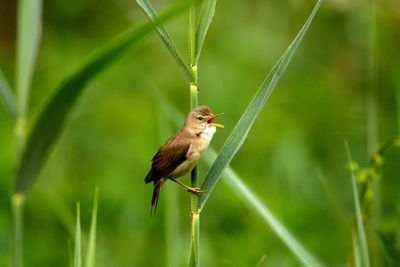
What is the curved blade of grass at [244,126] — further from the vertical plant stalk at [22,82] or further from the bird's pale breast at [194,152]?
the vertical plant stalk at [22,82]

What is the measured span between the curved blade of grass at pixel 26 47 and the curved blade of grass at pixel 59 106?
19 centimetres

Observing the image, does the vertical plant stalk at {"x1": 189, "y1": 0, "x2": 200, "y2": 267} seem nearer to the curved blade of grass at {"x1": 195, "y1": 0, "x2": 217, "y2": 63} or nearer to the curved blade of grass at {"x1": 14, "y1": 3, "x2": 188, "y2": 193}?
the curved blade of grass at {"x1": 195, "y1": 0, "x2": 217, "y2": 63}

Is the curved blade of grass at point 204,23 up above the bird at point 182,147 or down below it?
above

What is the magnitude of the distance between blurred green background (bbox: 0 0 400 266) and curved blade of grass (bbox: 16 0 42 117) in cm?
143

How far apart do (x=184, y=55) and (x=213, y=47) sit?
0.36 meters

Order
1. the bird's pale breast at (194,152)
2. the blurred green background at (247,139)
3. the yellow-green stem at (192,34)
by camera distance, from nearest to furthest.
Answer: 1. the yellow-green stem at (192,34)
2. the bird's pale breast at (194,152)
3. the blurred green background at (247,139)

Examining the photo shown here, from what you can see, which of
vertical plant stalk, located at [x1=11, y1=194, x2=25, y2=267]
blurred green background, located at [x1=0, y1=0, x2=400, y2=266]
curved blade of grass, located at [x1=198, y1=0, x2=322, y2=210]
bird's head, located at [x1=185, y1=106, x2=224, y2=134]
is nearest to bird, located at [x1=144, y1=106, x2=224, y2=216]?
bird's head, located at [x1=185, y1=106, x2=224, y2=134]

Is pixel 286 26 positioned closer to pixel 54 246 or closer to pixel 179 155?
pixel 54 246

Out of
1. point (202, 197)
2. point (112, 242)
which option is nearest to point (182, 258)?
point (112, 242)

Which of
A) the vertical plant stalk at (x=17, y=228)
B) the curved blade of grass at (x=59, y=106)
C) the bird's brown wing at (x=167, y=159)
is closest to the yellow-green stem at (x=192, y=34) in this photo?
the curved blade of grass at (x=59, y=106)

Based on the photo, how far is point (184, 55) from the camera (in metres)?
6.83

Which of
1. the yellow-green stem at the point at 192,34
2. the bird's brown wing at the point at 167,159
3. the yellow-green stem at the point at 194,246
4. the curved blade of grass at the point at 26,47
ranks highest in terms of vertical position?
the curved blade of grass at the point at 26,47

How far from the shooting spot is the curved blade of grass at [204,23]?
1.72 metres

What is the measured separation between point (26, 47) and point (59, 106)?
395 millimetres
